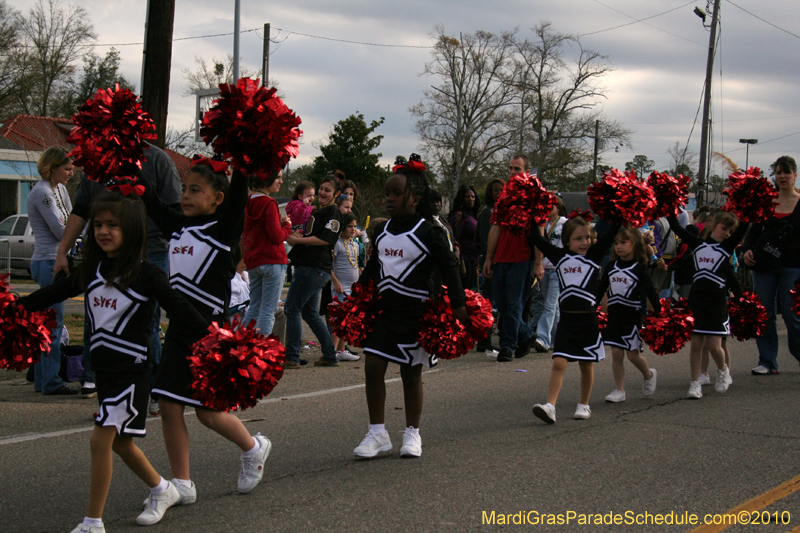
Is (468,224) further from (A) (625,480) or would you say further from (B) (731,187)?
(A) (625,480)

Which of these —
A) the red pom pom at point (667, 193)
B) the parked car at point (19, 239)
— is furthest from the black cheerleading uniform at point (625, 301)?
the parked car at point (19, 239)

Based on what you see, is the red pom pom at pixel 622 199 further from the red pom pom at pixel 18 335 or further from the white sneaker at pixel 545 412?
the red pom pom at pixel 18 335

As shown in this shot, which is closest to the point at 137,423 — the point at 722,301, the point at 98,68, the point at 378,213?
the point at 722,301

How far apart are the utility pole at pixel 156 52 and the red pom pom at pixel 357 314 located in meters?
5.03

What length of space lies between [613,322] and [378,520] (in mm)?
3798

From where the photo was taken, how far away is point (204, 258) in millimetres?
3848

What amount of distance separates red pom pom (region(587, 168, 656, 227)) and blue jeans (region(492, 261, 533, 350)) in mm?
3019

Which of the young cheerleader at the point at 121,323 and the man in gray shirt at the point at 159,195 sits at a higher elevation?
the man in gray shirt at the point at 159,195

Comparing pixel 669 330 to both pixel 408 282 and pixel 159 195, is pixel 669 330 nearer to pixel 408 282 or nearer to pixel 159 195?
pixel 408 282

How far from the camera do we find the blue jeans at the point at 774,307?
7.74 meters

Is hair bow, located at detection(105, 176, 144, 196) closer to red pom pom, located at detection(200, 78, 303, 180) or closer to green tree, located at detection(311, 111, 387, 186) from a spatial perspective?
red pom pom, located at detection(200, 78, 303, 180)

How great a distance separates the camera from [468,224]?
9930 millimetres

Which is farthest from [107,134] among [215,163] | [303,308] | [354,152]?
[354,152]

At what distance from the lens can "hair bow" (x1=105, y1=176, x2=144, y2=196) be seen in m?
3.78
